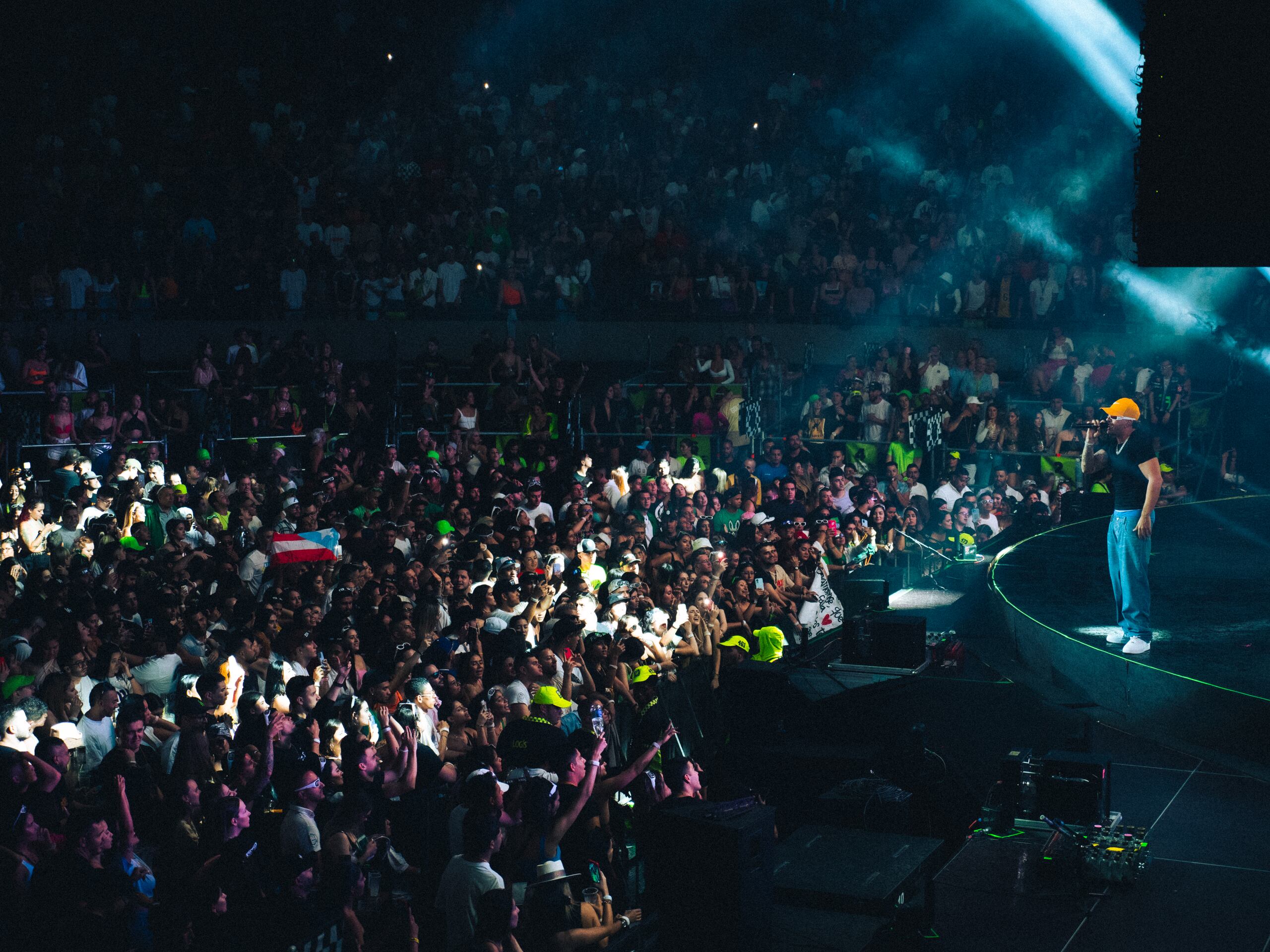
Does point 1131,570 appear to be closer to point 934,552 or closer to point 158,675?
point 934,552

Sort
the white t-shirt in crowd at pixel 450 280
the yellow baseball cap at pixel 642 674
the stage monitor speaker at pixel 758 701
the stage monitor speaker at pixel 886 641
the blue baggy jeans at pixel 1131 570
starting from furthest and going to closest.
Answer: the white t-shirt in crowd at pixel 450 280
the stage monitor speaker at pixel 886 641
the yellow baseball cap at pixel 642 674
the stage monitor speaker at pixel 758 701
the blue baggy jeans at pixel 1131 570

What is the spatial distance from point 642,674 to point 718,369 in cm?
735

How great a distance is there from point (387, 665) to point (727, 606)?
264cm

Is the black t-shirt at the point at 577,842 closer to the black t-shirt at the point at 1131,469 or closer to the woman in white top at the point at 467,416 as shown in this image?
the black t-shirt at the point at 1131,469

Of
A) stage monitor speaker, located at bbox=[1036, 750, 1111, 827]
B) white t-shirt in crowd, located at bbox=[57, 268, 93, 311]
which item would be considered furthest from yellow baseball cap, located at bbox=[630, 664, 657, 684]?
white t-shirt in crowd, located at bbox=[57, 268, 93, 311]

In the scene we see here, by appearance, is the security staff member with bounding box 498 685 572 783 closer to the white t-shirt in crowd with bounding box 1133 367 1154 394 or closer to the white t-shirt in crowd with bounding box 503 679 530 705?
the white t-shirt in crowd with bounding box 503 679 530 705

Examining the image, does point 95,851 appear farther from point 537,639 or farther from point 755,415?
point 755,415

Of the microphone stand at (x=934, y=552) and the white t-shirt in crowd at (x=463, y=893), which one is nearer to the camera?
the white t-shirt in crowd at (x=463, y=893)

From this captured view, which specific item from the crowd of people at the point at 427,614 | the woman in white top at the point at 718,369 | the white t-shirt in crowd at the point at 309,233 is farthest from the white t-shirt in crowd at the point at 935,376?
the white t-shirt in crowd at the point at 309,233

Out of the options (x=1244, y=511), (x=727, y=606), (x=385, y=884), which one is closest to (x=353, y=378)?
(x=727, y=606)

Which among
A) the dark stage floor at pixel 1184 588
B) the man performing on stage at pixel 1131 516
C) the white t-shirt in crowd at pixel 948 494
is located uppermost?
the man performing on stage at pixel 1131 516

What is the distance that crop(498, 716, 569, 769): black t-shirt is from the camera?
20.6ft

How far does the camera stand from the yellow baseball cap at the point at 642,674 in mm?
7695

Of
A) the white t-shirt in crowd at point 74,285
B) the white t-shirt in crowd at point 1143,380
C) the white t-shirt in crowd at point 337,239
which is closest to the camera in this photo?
the white t-shirt in crowd at point 1143,380
